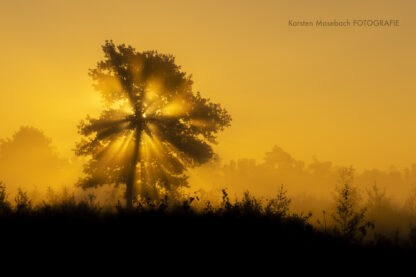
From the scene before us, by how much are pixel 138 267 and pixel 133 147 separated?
71.0 ft

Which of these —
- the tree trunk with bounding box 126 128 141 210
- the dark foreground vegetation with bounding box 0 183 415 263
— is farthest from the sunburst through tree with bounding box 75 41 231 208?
the dark foreground vegetation with bounding box 0 183 415 263

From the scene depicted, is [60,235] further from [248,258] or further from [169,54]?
[169,54]

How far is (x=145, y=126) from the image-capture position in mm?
28109

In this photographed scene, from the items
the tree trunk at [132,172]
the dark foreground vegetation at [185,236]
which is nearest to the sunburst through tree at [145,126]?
the tree trunk at [132,172]

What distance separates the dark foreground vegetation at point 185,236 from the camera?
7340 millimetres

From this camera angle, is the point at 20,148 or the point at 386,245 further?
the point at 20,148

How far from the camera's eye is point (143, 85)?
1114 inches

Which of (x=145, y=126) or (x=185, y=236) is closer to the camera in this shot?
(x=185, y=236)

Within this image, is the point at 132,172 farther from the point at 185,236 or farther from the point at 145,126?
the point at 185,236

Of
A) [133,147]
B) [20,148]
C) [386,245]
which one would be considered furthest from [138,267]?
[20,148]

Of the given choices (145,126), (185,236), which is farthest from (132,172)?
(185,236)

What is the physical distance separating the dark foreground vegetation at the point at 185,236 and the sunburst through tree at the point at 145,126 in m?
16.9

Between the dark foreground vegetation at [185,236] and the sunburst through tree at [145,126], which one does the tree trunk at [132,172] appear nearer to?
the sunburst through tree at [145,126]

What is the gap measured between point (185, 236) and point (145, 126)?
2074 cm
